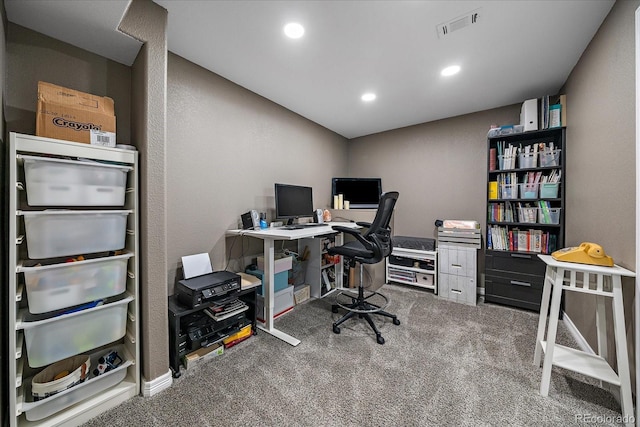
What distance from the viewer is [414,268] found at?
3230 mm

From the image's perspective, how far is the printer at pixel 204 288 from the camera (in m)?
1.69

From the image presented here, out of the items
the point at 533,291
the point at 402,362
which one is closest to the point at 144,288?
the point at 402,362

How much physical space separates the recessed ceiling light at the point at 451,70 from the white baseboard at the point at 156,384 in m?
3.25

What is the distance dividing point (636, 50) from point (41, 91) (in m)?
3.09

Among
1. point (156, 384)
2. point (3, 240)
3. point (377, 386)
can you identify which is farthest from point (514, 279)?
point (3, 240)

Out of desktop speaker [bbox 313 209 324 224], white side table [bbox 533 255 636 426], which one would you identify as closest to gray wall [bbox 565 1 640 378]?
white side table [bbox 533 255 636 426]

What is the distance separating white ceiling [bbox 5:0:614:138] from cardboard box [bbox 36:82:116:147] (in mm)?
422

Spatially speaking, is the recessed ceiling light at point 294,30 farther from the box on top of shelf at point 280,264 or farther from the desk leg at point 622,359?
the desk leg at point 622,359

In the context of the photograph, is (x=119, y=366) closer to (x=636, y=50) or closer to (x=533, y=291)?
(x=636, y=50)

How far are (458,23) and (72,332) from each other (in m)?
2.98

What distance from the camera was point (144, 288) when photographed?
4.65 ft

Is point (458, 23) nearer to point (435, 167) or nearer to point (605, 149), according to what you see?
point (605, 149)

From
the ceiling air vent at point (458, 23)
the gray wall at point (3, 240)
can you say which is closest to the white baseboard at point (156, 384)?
the gray wall at point (3, 240)

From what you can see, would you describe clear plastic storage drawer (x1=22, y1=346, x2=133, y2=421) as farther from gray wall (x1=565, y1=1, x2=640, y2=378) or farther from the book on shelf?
the book on shelf
